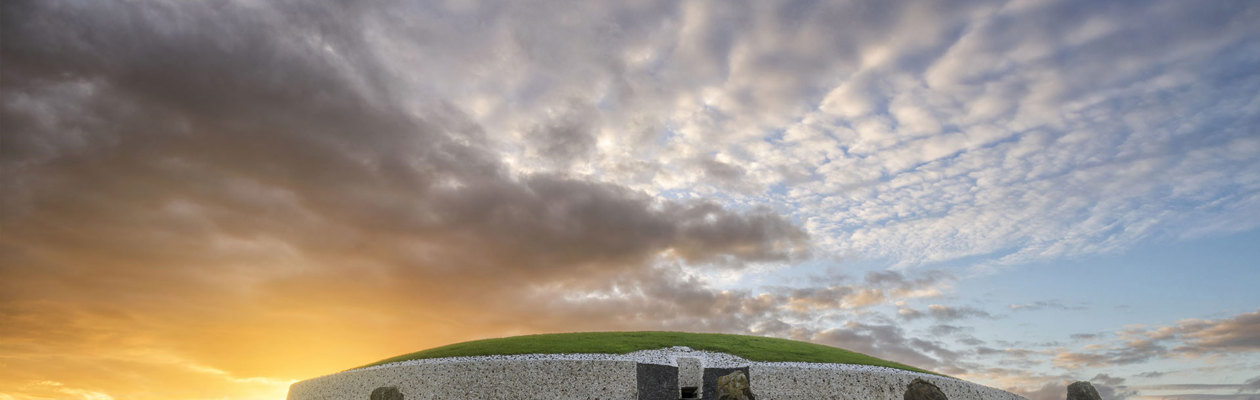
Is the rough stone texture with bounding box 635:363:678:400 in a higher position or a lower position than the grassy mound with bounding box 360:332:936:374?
lower

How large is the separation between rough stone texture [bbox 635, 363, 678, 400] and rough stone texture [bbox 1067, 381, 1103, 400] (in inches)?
849

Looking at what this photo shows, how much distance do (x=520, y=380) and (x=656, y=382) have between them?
270 inches

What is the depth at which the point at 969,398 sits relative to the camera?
3897 cm

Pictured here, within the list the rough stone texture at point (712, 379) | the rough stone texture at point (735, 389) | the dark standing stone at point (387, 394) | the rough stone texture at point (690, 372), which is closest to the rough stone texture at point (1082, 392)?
the rough stone texture at point (712, 379)

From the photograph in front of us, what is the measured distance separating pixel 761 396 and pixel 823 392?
3.08 m

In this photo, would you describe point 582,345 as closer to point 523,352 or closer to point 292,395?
point 523,352

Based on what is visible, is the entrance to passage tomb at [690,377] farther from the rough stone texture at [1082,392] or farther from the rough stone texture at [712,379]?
the rough stone texture at [1082,392]

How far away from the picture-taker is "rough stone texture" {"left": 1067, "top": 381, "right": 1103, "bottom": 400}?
1497 inches

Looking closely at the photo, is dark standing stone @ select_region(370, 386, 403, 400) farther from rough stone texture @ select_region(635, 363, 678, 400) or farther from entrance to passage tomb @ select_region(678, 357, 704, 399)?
entrance to passage tomb @ select_region(678, 357, 704, 399)

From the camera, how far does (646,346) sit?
42.5 metres

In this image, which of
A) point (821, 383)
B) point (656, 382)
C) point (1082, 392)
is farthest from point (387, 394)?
point (1082, 392)

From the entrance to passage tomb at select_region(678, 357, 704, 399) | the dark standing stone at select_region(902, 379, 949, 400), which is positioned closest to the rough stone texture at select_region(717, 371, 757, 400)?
the dark standing stone at select_region(902, 379, 949, 400)

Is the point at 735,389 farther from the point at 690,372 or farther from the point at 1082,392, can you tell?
the point at 1082,392

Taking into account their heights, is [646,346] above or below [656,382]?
above
